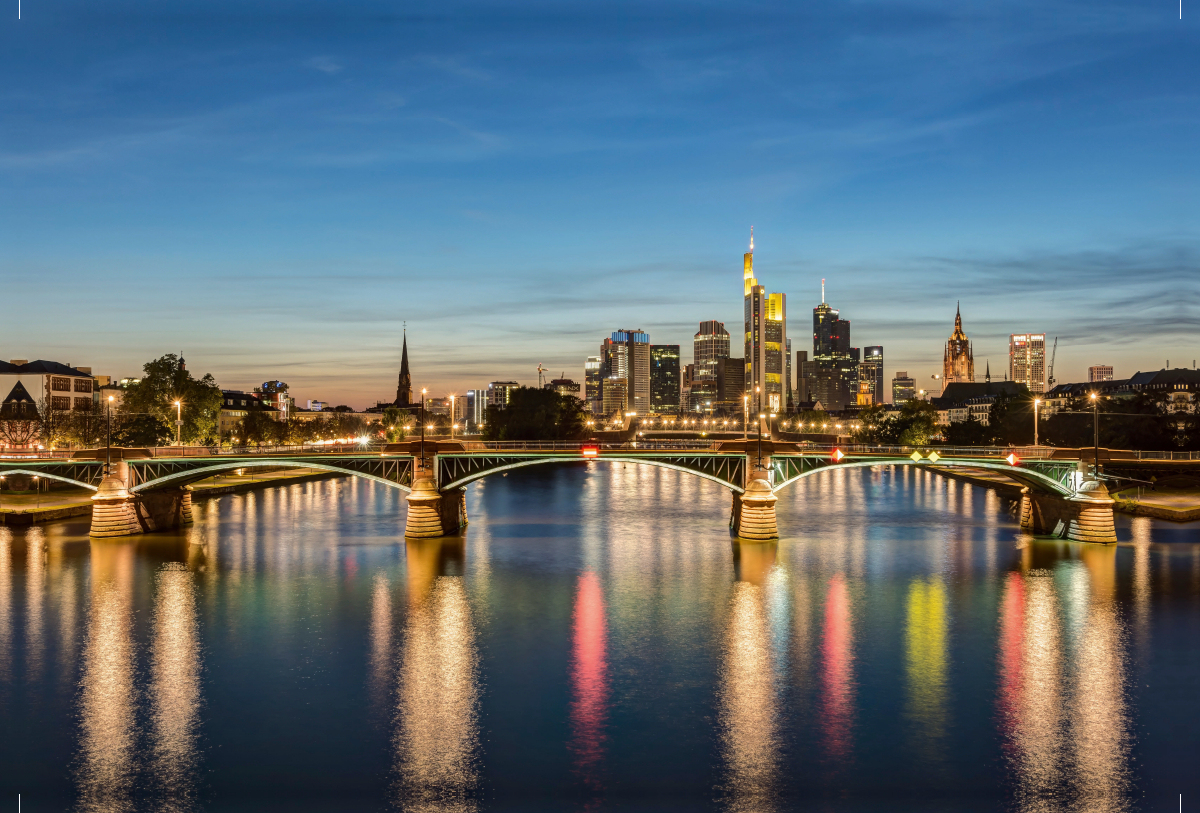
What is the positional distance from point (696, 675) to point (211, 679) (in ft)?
64.1

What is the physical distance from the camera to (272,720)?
3266 centimetres

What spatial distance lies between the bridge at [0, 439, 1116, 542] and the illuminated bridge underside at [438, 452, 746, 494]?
8 centimetres

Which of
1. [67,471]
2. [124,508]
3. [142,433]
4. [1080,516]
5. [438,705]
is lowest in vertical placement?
[438,705]

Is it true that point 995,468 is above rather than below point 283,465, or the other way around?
below

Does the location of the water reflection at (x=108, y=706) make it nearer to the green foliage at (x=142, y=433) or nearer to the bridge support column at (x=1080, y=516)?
the green foliage at (x=142, y=433)

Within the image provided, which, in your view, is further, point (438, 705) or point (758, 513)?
→ point (758, 513)

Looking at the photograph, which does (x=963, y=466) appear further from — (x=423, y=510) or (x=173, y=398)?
(x=173, y=398)

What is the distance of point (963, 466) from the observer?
7125 cm

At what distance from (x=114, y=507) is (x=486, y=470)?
29.7m

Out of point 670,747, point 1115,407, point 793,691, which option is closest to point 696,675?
point 793,691

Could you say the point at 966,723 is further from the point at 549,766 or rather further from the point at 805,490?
the point at 805,490

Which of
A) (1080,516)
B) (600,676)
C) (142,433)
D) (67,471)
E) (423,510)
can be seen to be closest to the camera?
(600,676)

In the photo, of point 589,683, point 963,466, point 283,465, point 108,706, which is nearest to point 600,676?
point 589,683

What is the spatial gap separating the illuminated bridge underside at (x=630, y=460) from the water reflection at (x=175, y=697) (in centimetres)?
2389
